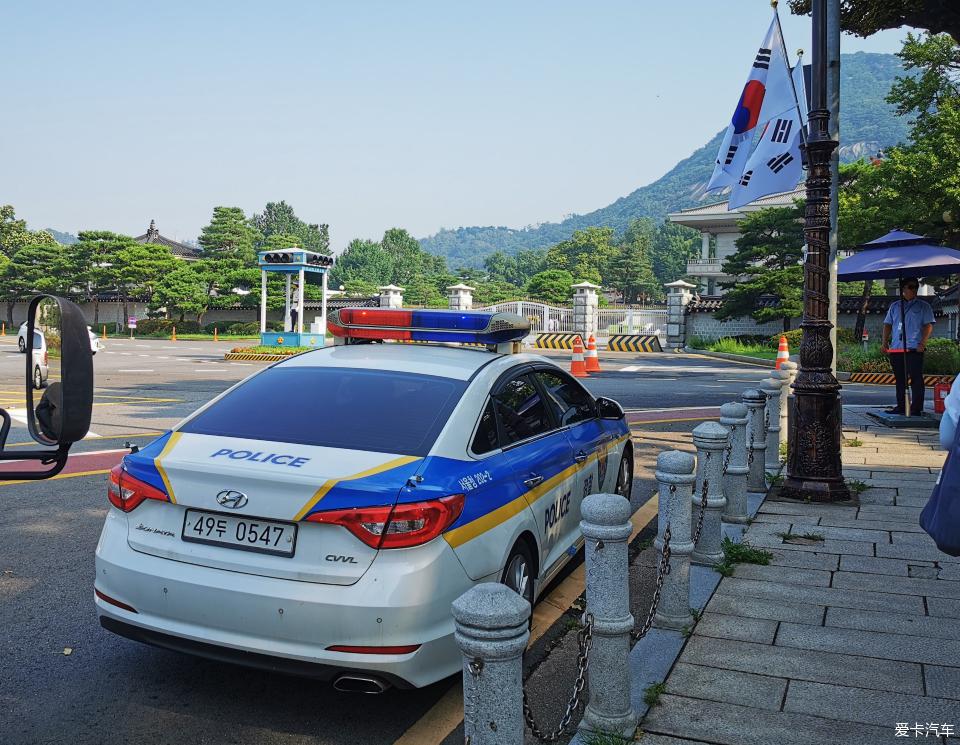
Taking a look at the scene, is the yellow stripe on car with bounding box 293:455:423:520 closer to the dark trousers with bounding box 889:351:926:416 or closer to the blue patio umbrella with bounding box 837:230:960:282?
the blue patio umbrella with bounding box 837:230:960:282

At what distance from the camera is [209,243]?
63.2 meters

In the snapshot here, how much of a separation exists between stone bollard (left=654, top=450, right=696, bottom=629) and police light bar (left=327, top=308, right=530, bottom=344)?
1312mm

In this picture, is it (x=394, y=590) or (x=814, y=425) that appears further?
(x=814, y=425)

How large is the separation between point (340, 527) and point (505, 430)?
126 centimetres

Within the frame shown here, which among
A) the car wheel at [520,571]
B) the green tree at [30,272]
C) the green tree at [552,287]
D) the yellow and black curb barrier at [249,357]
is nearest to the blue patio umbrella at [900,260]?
A: the car wheel at [520,571]

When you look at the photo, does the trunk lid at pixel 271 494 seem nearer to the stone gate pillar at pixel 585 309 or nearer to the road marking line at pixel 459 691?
the road marking line at pixel 459 691

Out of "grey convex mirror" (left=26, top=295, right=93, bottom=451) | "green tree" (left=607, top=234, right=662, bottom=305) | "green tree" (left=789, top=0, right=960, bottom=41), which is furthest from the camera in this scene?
"green tree" (left=607, top=234, right=662, bottom=305)

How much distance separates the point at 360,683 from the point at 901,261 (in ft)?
33.8

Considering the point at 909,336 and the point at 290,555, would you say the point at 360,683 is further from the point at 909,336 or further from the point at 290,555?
the point at 909,336

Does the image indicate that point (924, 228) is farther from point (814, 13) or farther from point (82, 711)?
point (82, 711)

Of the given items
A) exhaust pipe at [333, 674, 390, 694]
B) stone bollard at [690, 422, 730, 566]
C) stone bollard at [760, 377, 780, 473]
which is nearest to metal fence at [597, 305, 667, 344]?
stone bollard at [760, 377, 780, 473]

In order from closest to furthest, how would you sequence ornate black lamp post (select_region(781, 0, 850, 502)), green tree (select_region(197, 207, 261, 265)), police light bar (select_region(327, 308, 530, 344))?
police light bar (select_region(327, 308, 530, 344)) → ornate black lamp post (select_region(781, 0, 850, 502)) → green tree (select_region(197, 207, 261, 265))

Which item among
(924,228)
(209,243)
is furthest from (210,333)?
(924,228)

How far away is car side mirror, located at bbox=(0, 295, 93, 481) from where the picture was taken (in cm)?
194
